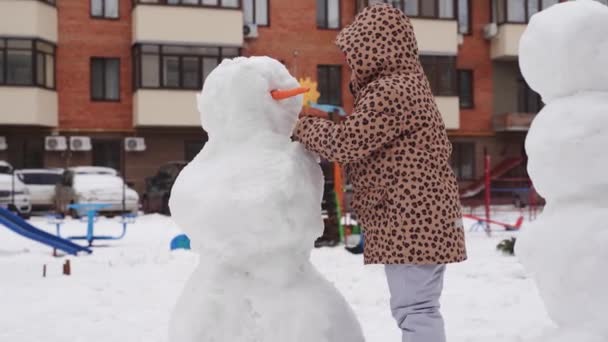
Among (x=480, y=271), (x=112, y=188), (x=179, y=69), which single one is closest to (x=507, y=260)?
(x=480, y=271)

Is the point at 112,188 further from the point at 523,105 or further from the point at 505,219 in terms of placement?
the point at 523,105

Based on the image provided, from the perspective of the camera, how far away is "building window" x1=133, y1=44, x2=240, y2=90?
1978 centimetres

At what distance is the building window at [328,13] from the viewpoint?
2208cm

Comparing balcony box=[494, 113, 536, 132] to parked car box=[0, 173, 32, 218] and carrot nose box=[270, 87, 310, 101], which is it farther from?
carrot nose box=[270, 87, 310, 101]

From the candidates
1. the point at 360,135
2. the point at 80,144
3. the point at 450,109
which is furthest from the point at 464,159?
the point at 360,135

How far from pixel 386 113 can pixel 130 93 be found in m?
19.0

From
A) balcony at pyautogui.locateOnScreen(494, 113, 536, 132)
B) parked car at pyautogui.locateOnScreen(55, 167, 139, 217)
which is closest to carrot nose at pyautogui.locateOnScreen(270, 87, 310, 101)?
parked car at pyautogui.locateOnScreen(55, 167, 139, 217)

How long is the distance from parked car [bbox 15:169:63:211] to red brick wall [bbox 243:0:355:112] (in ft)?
24.8

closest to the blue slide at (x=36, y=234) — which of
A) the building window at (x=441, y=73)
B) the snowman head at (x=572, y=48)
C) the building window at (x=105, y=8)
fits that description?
the snowman head at (x=572, y=48)

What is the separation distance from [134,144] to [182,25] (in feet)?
12.1

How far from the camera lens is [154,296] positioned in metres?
6.03

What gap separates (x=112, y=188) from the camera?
1602 centimetres

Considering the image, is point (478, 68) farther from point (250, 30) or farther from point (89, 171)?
point (89, 171)

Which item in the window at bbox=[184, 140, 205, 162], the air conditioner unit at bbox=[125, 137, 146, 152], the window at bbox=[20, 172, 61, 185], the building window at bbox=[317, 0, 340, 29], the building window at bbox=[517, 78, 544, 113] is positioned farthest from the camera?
the building window at bbox=[517, 78, 544, 113]
